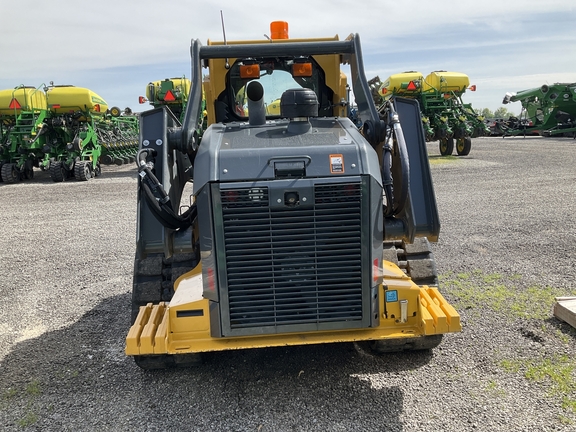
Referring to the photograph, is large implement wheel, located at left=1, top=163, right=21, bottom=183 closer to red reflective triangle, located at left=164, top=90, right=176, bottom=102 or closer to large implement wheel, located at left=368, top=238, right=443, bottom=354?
red reflective triangle, located at left=164, top=90, right=176, bottom=102

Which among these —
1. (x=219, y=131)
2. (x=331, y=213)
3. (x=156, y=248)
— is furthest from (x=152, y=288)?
(x=331, y=213)

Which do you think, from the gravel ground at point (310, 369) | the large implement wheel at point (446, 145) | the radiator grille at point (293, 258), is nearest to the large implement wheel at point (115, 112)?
the large implement wheel at point (446, 145)

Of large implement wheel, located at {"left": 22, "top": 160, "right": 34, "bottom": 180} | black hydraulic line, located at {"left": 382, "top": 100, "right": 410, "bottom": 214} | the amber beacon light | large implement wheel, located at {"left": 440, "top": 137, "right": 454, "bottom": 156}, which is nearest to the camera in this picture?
black hydraulic line, located at {"left": 382, "top": 100, "right": 410, "bottom": 214}

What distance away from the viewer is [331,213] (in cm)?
309

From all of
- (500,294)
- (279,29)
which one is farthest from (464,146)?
(279,29)

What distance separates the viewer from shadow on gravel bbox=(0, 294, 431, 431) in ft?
10.3

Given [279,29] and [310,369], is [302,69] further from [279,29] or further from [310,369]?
[310,369]

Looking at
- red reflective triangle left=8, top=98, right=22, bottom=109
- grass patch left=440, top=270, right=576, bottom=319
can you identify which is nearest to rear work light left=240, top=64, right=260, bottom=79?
grass patch left=440, top=270, right=576, bottom=319

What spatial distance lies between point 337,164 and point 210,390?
1.76 m

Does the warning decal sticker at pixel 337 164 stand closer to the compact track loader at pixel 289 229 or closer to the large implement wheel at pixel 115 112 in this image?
the compact track loader at pixel 289 229

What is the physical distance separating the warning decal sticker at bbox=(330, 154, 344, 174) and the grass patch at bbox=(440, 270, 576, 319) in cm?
235

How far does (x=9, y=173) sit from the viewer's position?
15.7 metres

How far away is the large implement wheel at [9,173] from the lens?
15625mm

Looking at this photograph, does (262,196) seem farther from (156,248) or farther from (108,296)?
(108,296)
